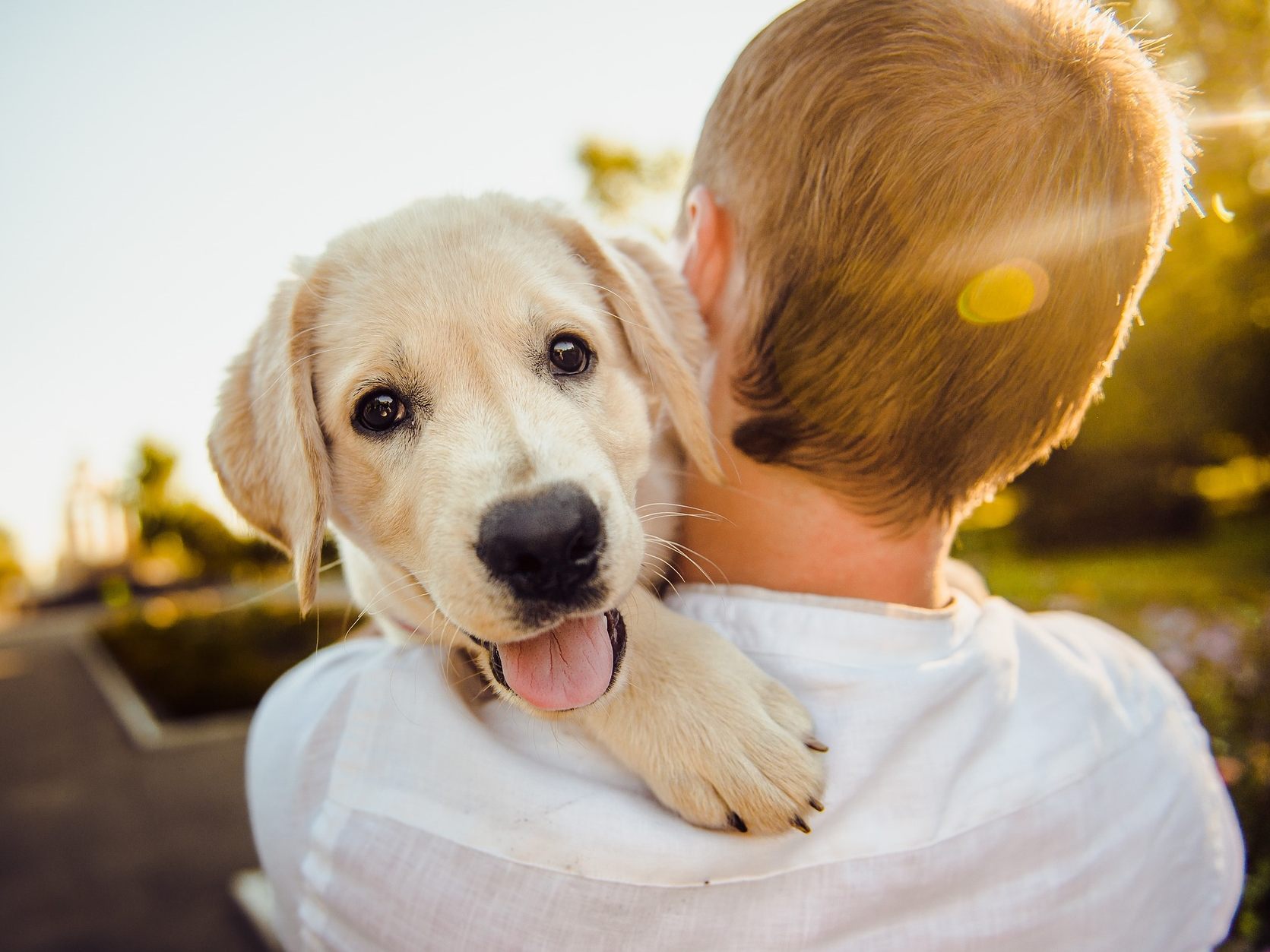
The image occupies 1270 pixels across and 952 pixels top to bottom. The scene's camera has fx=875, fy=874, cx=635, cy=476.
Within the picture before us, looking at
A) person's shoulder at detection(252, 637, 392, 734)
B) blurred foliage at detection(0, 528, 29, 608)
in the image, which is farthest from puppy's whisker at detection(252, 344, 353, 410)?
blurred foliage at detection(0, 528, 29, 608)

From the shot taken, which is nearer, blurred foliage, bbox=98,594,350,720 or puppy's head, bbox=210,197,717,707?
puppy's head, bbox=210,197,717,707

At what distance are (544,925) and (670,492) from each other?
124cm

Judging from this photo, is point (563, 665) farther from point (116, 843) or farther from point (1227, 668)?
point (116, 843)

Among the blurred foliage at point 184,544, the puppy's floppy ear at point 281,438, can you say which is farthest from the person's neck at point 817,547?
the blurred foliage at point 184,544

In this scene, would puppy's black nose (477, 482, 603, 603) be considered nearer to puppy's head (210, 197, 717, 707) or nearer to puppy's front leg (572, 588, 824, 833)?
puppy's head (210, 197, 717, 707)

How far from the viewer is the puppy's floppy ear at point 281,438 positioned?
2312 mm

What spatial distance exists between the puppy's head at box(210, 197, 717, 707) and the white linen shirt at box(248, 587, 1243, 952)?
0.88 ft

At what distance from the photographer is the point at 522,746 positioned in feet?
5.98

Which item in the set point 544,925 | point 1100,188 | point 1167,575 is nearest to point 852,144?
point 1100,188

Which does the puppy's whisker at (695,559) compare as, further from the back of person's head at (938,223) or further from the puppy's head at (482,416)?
the back of person's head at (938,223)

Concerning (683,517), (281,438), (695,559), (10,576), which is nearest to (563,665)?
(695,559)

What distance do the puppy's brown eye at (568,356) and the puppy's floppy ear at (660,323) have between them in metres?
0.15

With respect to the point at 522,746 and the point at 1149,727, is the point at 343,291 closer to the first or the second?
the point at 522,746

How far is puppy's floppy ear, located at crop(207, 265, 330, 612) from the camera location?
7.59 feet
